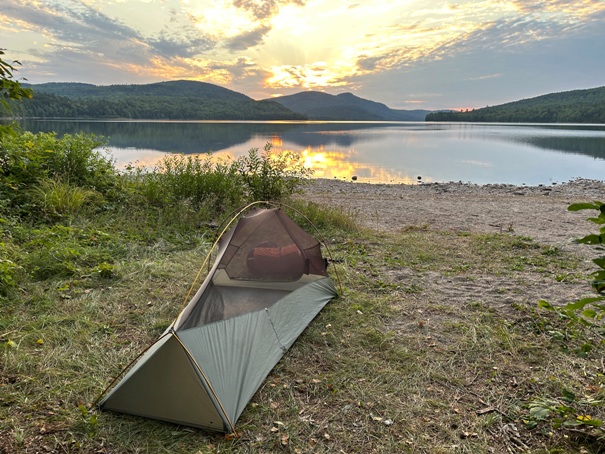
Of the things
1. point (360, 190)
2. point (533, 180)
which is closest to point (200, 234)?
point (360, 190)

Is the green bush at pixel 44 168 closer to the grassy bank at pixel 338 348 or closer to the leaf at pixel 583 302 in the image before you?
the grassy bank at pixel 338 348

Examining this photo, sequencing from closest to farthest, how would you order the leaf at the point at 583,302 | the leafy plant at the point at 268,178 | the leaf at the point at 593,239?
the leaf at the point at 593,239
the leaf at the point at 583,302
the leafy plant at the point at 268,178

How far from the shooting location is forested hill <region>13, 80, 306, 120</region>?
237 feet

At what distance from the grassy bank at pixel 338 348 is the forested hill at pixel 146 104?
62224mm

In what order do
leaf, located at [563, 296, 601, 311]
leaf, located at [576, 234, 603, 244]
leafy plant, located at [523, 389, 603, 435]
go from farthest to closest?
leafy plant, located at [523, 389, 603, 435] < leaf, located at [563, 296, 601, 311] < leaf, located at [576, 234, 603, 244]

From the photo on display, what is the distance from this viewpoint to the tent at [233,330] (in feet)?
10.2

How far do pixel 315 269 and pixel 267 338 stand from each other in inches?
58.7

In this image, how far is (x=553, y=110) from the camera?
102 m

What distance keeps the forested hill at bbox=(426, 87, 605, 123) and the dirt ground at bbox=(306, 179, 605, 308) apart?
91.6 meters

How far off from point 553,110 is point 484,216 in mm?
114448

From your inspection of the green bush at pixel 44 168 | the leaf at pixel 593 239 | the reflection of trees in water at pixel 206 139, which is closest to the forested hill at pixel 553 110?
the reflection of trees in water at pixel 206 139

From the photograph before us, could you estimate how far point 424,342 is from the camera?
4.35 m

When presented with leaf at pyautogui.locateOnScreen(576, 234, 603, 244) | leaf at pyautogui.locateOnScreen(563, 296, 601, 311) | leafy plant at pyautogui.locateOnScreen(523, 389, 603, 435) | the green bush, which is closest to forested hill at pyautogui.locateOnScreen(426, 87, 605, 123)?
the green bush

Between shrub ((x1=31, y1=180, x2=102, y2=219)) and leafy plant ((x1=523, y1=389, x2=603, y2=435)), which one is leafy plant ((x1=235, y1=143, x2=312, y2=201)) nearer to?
shrub ((x1=31, y1=180, x2=102, y2=219))
